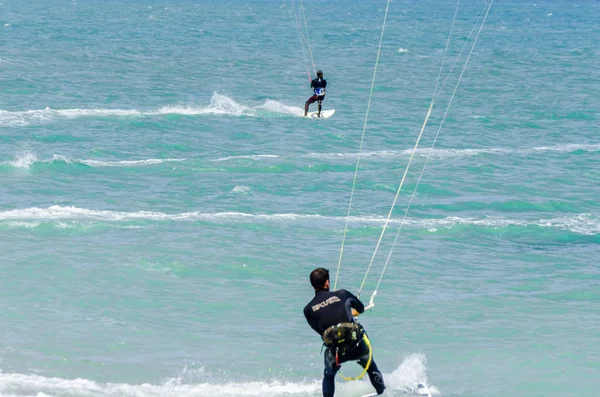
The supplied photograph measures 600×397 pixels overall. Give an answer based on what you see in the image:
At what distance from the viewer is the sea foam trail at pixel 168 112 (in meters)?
30.9

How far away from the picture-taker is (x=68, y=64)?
47.2m

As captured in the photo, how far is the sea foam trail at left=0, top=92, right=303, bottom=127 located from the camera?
3089 cm

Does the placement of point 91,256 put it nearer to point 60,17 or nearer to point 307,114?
point 307,114

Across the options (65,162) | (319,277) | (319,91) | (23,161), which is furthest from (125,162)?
(319,277)

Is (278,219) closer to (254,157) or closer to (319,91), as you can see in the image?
(254,157)

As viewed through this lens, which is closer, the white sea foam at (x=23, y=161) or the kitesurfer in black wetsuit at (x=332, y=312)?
the kitesurfer in black wetsuit at (x=332, y=312)

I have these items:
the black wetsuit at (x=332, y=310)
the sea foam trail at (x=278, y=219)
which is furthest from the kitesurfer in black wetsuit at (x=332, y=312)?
the sea foam trail at (x=278, y=219)

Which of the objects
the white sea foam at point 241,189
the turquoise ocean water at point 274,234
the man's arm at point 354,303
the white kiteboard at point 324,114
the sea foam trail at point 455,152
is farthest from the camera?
the white kiteboard at point 324,114

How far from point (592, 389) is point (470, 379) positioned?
1568mm

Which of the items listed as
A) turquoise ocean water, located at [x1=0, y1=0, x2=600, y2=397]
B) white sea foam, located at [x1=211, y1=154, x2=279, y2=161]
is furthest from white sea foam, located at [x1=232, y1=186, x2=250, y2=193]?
white sea foam, located at [x1=211, y1=154, x2=279, y2=161]

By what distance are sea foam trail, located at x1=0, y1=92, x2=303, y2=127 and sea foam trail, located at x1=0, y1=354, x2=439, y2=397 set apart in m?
20.7

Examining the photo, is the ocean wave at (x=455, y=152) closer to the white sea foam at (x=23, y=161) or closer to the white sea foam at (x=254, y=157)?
the white sea foam at (x=254, y=157)

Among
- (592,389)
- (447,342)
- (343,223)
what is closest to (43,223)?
(343,223)

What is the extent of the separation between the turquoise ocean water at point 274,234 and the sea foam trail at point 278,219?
3.3 inches
